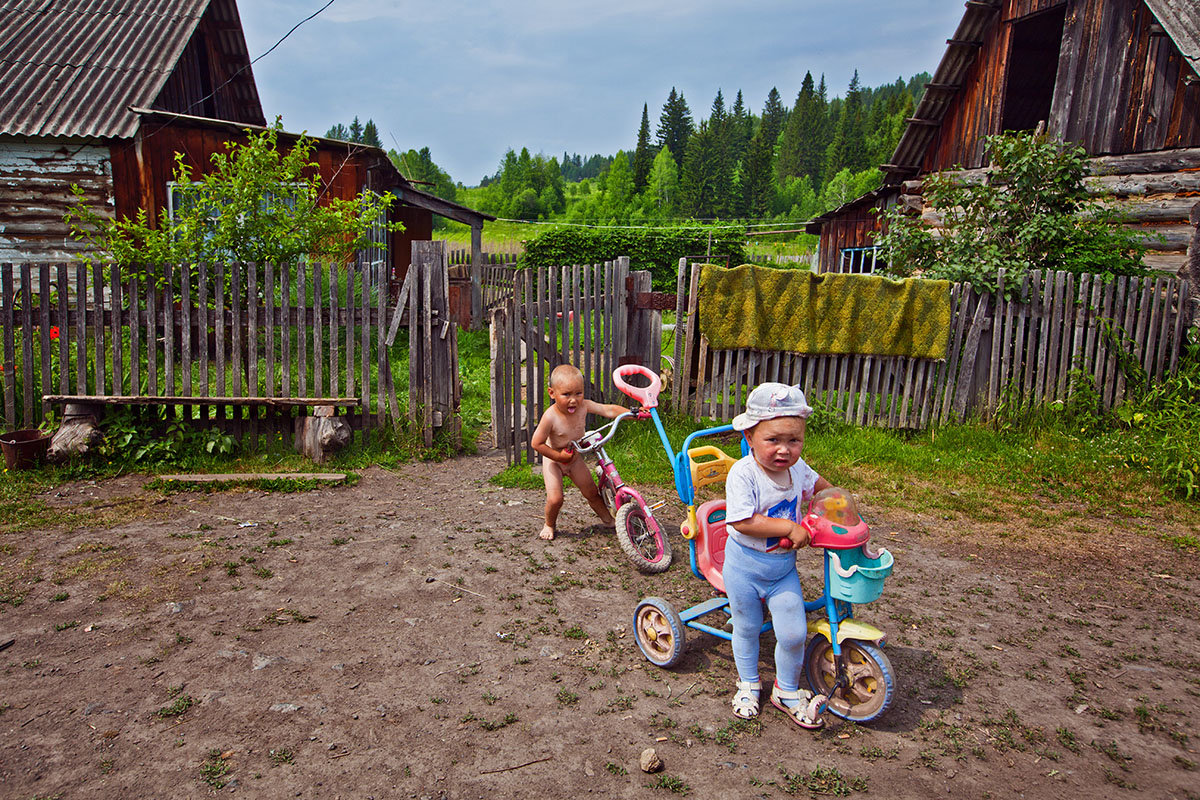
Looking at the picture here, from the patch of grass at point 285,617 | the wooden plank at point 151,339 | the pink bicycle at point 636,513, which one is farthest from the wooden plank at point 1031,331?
the wooden plank at point 151,339

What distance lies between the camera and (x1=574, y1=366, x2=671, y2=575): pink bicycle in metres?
4.46

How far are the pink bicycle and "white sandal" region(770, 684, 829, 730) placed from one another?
151 centimetres

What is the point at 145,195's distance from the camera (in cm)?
1192

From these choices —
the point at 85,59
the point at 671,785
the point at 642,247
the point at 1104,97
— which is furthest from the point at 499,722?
the point at 642,247

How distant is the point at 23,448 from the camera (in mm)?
Answer: 5980

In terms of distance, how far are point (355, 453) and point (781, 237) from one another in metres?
60.8

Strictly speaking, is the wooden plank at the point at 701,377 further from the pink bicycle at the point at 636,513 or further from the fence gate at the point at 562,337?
the pink bicycle at the point at 636,513

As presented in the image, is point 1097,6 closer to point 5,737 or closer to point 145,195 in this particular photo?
Result: point 5,737

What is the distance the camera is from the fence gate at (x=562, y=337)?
6578mm

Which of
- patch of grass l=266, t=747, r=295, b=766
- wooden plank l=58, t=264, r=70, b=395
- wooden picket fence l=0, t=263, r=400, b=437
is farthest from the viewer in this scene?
wooden picket fence l=0, t=263, r=400, b=437

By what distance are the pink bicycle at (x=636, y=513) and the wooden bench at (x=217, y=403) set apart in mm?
2975

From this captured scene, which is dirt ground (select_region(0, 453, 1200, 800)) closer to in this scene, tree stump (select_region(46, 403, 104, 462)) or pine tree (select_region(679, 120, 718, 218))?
tree stump (select_region(46, 403, 104, 462))

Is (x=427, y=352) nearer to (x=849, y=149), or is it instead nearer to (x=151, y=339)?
(x=151, y=339)

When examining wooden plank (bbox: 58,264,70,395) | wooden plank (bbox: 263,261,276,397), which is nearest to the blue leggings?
wooden plank (bbox: 263,261,276,397)
